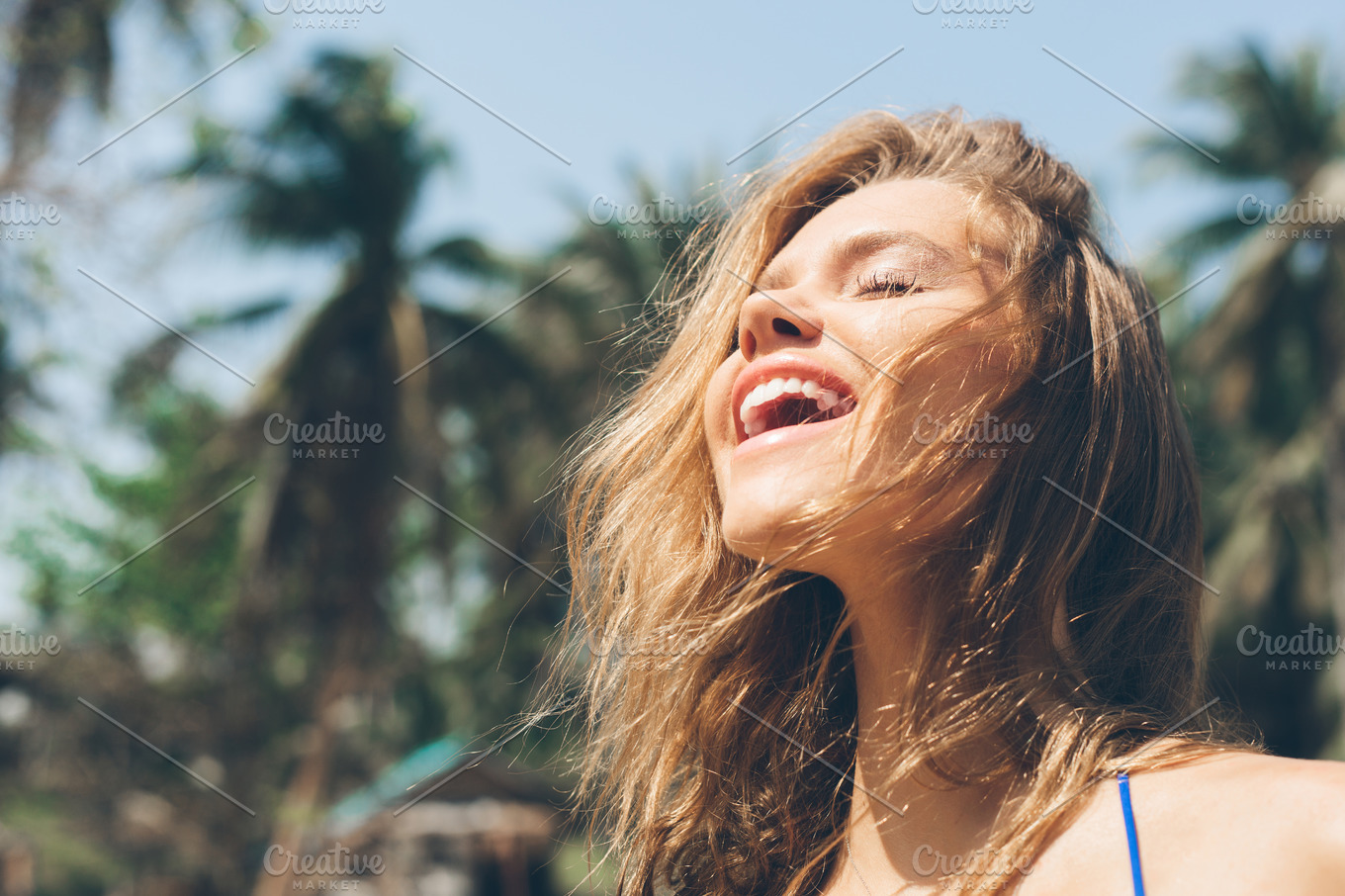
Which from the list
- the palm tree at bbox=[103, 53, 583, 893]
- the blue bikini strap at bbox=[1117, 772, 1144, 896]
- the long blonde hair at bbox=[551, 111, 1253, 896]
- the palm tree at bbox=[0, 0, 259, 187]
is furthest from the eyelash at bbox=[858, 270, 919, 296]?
the palm tree at bbox=[103, 53, 583, 893]

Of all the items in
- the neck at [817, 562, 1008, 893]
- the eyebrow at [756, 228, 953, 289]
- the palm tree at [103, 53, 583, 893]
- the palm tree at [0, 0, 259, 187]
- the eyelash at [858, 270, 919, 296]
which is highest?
the eyebrow at [756, 228, 953, 289]

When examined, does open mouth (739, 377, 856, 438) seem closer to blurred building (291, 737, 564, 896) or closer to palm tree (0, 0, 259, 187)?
palm tree (0, 0, 259, 187)

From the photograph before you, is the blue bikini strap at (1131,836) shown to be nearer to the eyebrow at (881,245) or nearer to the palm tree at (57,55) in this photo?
the eyebrow at (881,245)

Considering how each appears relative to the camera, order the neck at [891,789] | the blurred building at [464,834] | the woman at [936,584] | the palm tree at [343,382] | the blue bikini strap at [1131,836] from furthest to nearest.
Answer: the blurred building at [464,834] < the palm tree at [343,382] < the neck at [891,789] < the woman at [936,584] < the blue bikini strap at [1131,836]

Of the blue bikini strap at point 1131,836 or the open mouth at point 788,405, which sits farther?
the open mouth at point 788,405

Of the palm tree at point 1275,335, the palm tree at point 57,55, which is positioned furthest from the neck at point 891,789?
the palm tree at point 1275,335

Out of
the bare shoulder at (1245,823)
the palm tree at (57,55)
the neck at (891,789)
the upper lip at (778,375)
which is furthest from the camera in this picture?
the palm tree at (57,55)

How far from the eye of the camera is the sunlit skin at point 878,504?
43.3 inches

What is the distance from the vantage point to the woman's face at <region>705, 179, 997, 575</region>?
4.71 ft

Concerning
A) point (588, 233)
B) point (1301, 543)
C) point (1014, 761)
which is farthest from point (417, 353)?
point (1301, 543)

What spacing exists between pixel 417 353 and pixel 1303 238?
12.4m

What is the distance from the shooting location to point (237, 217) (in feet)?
44.3

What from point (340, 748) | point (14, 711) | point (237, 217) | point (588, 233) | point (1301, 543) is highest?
point (237, 217)

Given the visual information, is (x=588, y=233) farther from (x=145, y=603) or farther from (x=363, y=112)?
(x=145, y=603)
